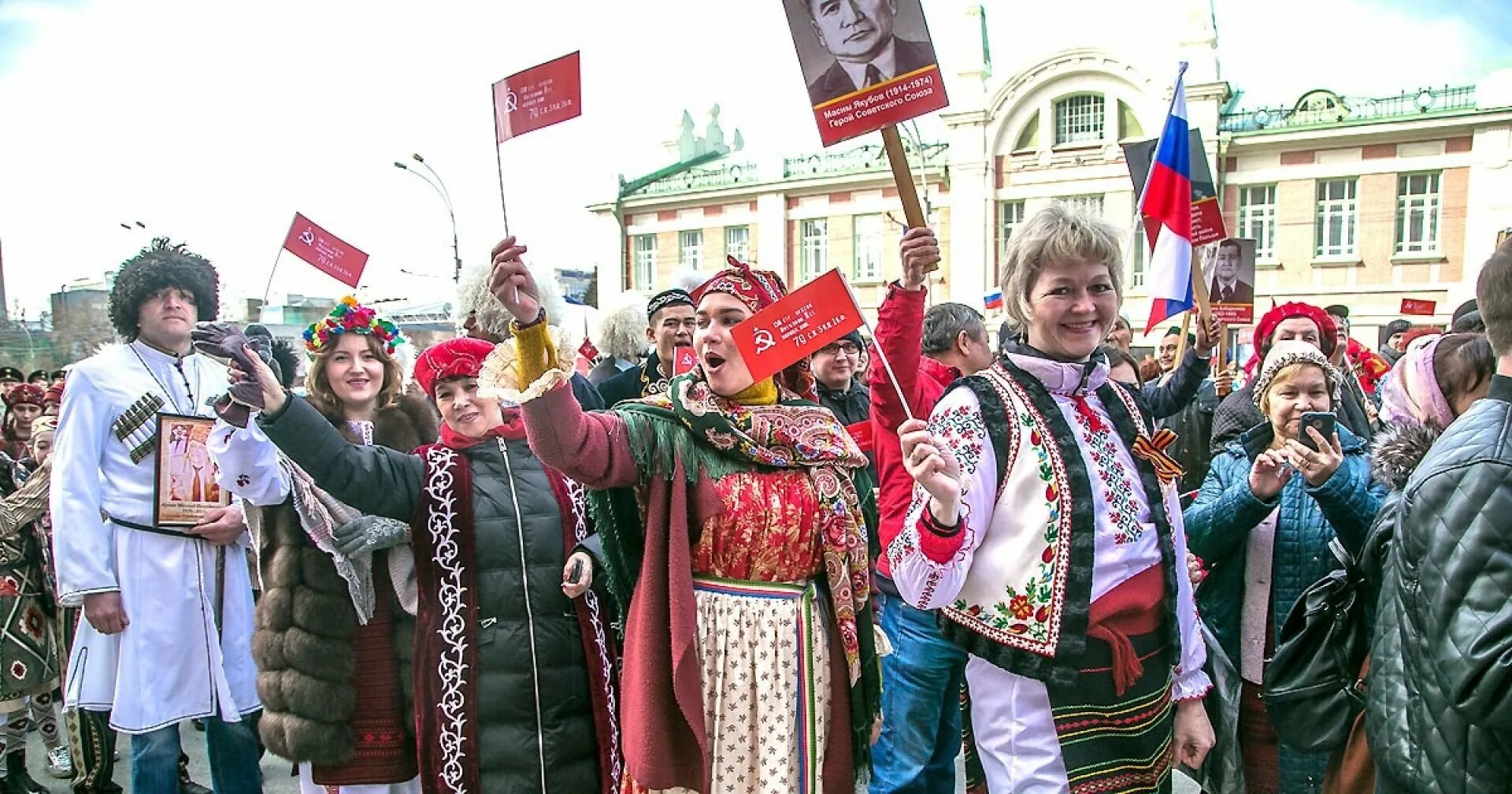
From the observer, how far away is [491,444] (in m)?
3.02

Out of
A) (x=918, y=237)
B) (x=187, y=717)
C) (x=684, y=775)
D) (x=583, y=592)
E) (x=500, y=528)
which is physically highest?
(x=918, y=237)

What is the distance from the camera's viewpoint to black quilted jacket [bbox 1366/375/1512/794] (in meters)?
1.61

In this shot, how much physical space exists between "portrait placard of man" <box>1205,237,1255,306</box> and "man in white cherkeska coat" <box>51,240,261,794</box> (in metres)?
6.05

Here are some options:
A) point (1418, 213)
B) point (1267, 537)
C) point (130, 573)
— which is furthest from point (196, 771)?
point (1418, 213)

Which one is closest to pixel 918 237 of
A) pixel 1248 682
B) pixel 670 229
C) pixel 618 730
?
pixel 618 730

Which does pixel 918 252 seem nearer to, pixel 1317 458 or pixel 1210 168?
pixel 1317 458

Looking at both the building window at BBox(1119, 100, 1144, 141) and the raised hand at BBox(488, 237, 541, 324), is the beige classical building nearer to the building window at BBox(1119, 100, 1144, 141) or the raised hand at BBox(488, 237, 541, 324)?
the building window at BBox(1119, 100, 1144, 141)

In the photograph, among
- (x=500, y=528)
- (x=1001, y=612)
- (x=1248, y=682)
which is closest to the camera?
(x=1001, y=612)

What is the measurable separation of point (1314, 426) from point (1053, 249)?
3.66ft

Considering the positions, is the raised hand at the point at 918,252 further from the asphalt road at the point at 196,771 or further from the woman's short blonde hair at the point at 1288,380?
the asphalt road at the point at 196,771

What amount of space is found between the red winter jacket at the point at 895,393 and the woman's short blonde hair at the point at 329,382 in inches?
70.6

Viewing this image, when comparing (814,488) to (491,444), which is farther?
(491,444)

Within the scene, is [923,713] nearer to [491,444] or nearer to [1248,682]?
[1248,682]

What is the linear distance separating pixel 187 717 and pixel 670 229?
29038 mm
